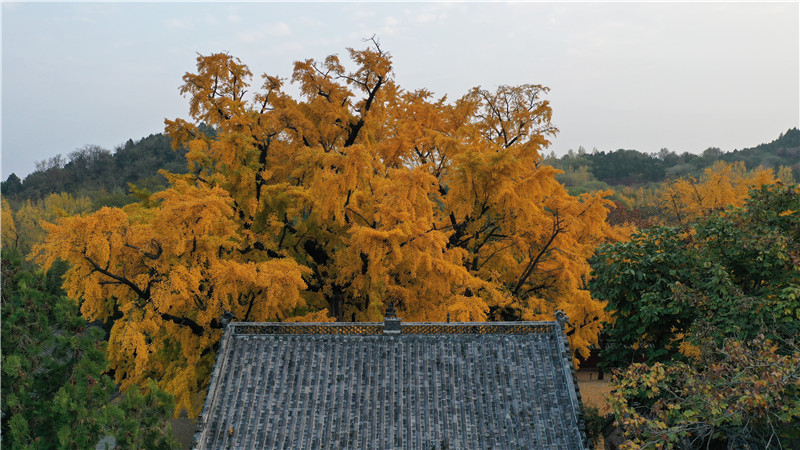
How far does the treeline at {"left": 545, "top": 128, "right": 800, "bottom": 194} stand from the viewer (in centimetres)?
7306

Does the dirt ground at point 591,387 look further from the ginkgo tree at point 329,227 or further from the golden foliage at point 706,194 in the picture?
the golden foliage at point 706,194

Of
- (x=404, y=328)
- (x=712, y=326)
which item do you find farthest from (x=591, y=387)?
(x=404, y=328)

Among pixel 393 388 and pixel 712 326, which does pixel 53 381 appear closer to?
pixel 393 388

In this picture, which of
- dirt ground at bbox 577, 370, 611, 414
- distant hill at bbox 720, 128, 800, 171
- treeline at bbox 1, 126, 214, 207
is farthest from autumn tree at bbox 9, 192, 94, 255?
distant hill at bbox 720, 128, 800, 171

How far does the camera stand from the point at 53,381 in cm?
843

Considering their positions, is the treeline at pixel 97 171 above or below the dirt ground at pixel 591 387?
above

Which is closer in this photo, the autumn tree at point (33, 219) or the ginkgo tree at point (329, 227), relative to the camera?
the ginkgo tree at point (329, 227)

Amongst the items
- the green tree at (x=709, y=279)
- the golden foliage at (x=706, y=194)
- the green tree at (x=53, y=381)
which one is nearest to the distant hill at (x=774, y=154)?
the golden foliage at (x=706, y=194)

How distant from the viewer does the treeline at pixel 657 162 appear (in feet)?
240

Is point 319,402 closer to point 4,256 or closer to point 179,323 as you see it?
point 179,323

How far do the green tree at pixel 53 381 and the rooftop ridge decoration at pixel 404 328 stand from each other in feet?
11.0

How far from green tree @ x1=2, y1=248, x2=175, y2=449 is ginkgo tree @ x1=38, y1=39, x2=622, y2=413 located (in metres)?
3.31

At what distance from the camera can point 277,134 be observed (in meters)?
17.4

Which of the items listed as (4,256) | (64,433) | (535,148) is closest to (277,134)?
(535,148)
